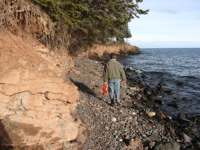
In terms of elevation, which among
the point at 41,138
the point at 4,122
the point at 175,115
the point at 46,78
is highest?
the point at 46,78

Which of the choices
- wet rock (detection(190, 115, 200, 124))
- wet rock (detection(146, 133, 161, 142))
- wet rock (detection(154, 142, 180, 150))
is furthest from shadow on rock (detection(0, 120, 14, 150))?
wet rock (detection(190, 115, 200, 124))

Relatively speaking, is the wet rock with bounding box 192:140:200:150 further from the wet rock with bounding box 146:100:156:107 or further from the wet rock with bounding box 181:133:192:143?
the wet rock with bounding box 146:100:156:107

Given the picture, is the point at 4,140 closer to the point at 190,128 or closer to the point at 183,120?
the point at 190,128

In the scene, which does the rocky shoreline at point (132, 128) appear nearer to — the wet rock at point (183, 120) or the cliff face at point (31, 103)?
the wet rock at point (183, 120)

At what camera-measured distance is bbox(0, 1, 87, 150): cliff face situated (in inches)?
131

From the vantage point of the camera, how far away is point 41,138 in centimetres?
365

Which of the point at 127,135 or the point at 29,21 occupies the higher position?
the point at 29,21

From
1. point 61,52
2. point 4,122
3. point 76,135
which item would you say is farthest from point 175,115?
point 4,122

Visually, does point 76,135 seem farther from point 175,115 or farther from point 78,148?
point 175,115

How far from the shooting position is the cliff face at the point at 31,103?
333 centimetres

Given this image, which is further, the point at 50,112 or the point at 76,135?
the point at 76,135

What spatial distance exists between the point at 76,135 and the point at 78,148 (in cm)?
34

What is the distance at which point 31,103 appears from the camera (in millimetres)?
3549

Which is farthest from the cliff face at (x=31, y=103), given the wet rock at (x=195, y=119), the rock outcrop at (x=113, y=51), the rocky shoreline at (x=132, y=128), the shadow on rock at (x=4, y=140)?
the rock outcrop at (x=113, y=51)
